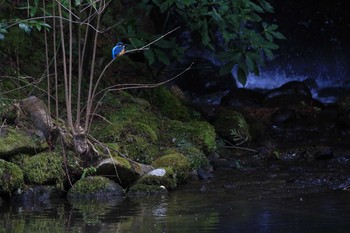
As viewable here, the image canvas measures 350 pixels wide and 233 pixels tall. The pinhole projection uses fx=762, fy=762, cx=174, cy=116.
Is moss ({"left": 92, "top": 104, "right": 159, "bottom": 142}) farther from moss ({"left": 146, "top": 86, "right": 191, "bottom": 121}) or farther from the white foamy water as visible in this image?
the white foamy water

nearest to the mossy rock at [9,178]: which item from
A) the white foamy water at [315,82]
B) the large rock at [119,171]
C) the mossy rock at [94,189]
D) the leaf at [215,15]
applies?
the mossy rock at [94,189]

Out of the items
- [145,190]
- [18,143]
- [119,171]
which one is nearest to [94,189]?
[119,171]

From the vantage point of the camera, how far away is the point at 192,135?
9828mm

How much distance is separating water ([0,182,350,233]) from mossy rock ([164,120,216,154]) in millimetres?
1733

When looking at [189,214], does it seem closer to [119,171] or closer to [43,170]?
[119,171]

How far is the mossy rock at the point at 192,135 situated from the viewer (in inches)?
381

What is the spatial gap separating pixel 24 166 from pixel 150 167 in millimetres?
1397

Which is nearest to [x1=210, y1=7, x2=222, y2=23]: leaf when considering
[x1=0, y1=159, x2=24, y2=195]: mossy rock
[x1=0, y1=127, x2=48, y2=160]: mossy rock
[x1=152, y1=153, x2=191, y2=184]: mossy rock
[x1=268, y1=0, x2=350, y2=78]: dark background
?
[x1=152, y1=153, x2=191, y2=184]: mossy rock

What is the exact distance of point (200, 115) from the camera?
1168 centimetres

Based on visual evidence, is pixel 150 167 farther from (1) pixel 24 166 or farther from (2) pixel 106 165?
(1) pixel 24 166

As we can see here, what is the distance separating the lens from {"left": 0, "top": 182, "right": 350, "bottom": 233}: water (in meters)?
6.05

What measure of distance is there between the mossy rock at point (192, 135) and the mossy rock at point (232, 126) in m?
0.77

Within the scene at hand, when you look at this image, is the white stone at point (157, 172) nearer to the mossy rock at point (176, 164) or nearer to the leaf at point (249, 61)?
the mossy rock at point (176, 164)

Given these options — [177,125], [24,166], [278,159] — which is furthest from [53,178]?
[278,159]
